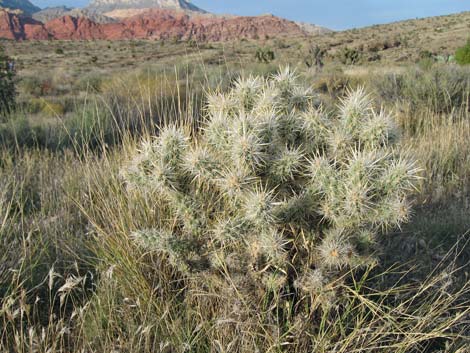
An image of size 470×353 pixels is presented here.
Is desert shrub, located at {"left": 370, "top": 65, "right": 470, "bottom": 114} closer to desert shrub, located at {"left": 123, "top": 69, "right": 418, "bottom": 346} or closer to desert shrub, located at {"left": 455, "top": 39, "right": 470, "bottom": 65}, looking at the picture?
desert shrub, located at {"left": 455, "top": 39, "right": 470, "bottom": 65}

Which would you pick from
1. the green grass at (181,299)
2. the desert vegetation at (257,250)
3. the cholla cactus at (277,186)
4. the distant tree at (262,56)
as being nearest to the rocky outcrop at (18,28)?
the distant tree at (262,56)

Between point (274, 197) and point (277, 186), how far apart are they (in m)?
0.08

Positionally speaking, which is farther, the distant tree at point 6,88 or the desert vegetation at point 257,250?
the distant tree at point 6,88

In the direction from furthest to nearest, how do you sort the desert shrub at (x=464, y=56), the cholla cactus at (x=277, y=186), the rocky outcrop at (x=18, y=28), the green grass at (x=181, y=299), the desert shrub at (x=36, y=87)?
the rocky outcrop at (x=18, y=28) < the desert shrub at (x=36, y=87) < the desert shrub at (x=464, y=56) < the green grass at (x=181, y=299) < the cholla cactus at (x=277, y=186)

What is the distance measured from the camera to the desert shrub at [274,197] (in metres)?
2.31

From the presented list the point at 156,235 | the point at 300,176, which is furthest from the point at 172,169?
the point at 300,176

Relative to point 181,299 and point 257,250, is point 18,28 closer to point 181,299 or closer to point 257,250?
point 181,299

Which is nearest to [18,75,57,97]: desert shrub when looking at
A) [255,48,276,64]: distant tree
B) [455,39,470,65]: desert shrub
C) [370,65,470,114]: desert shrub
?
[255,48,276,64]: distant tree

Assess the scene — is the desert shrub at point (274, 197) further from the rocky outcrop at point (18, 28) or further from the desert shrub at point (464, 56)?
the rocky outcrop at point (18, 28)

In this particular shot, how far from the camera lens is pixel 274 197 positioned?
240cm

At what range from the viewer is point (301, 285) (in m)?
2.55

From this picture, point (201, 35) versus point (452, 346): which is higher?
point (201, 35)

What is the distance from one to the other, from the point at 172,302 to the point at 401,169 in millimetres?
1635

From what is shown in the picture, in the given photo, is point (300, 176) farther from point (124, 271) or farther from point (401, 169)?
point (124, 271)
